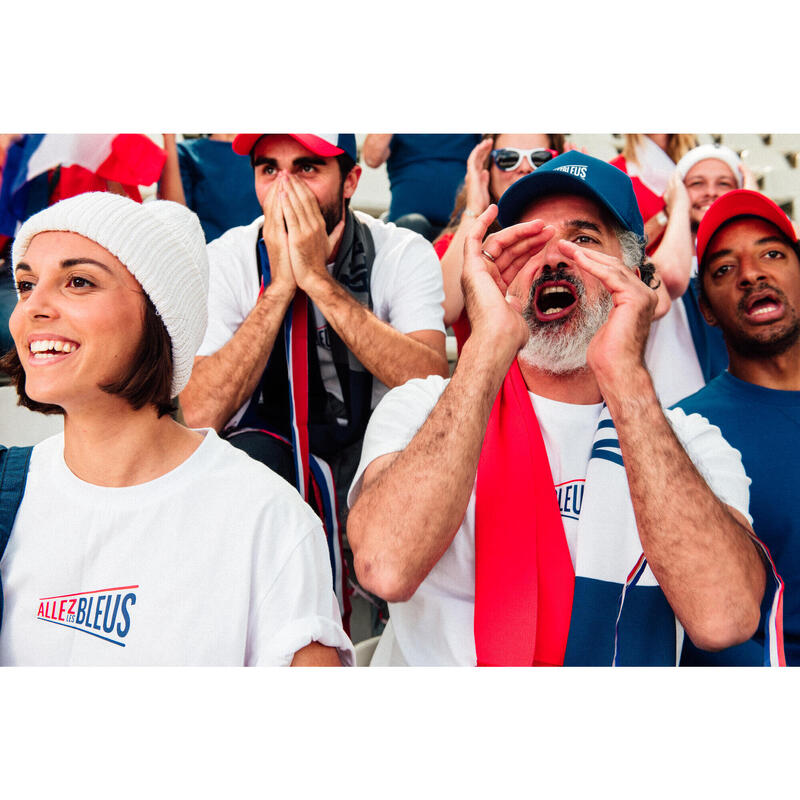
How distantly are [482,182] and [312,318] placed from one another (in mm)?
498

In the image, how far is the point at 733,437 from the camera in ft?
4.71

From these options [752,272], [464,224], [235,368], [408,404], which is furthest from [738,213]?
[235,368]

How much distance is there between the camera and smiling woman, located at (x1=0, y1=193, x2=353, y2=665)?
1.10m

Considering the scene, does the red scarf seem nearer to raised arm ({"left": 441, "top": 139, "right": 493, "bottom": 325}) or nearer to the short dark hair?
raised arm ({"left": 441, "top": 139, "right": 493, "bottom": 325})

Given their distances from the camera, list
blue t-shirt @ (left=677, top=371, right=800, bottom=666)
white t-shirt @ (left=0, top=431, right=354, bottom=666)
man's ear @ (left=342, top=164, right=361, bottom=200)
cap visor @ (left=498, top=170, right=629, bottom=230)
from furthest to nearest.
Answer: man's ear @ (left=342, top=164, right=361, bottom=200)
cap visor @ (left=498, top=170, right=629, bottom=230)
blue t-shirt @ (left=677, top=371, right=800, bottom=666)
white t-shirt @ (left=0, top=431, right=354, bottom=666)

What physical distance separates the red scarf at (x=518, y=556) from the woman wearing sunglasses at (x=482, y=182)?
30 cm

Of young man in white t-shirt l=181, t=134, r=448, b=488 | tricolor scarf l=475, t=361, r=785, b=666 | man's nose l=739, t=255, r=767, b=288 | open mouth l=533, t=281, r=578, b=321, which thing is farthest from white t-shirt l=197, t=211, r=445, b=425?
man's nose l=739, t=255, r=767, b=288

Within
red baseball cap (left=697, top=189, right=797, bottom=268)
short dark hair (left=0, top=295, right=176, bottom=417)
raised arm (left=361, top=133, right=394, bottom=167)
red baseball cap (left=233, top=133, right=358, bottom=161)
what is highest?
raised arm (left=361, top=133, right=394, bottom=167)

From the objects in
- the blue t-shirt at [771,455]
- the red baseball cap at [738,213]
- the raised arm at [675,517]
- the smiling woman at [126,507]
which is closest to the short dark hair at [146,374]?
the smiling woman at [126,507]

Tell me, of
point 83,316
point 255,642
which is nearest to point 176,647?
point 255,642

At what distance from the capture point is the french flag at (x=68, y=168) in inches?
55.6

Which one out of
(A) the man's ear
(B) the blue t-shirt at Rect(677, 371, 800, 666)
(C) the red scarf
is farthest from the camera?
(A) the man's ear

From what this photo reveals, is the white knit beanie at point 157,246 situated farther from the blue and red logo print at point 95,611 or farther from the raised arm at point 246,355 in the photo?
the blue and red logo print at point 95,611

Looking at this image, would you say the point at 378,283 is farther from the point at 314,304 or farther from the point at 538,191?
the point at 538,191
